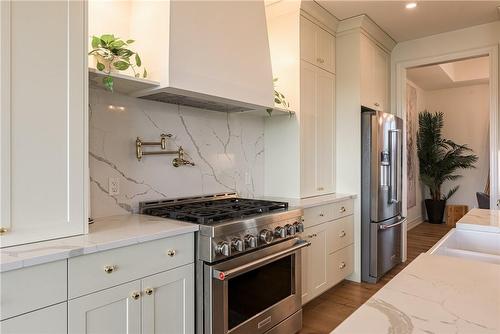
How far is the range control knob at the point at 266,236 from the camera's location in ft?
6.90

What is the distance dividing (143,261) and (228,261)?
0.49 metres

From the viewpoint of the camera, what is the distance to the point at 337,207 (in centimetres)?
319

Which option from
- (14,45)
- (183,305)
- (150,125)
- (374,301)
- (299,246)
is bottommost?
(183,305)

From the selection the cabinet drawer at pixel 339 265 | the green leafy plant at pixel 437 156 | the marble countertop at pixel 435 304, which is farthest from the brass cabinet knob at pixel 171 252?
the green leafy plant at pixel 437 156

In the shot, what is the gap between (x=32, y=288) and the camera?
48.1 inches

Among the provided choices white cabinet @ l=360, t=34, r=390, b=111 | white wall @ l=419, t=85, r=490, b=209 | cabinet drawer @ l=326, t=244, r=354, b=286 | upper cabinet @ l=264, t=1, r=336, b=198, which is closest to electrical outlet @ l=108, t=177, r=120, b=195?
upper cabinet @ l=264, t=1, r=336, b=198

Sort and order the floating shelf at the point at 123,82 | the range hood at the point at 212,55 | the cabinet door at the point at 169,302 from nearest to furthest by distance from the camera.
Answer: the cabinet door at the point at 169,302 < the floating shelf at the point at 123,82 < the range hood at the point at 212,55

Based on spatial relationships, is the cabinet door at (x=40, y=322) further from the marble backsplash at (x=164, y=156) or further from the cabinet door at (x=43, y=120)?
the marble backsplash at (x=164, y=156)

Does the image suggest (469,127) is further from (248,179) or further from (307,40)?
(248,179)

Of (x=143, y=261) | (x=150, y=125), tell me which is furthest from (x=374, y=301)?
(x=150, y=125)

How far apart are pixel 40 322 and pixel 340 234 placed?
258 cm

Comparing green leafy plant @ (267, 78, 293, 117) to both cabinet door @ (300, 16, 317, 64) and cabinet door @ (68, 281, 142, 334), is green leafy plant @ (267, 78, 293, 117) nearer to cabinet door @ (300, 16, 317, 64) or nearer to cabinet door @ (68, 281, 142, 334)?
cabinet door @ (300, 16, 317, 64)

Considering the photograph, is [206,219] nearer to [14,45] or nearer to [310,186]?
[14,45]

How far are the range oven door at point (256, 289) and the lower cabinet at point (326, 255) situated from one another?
356 mm
